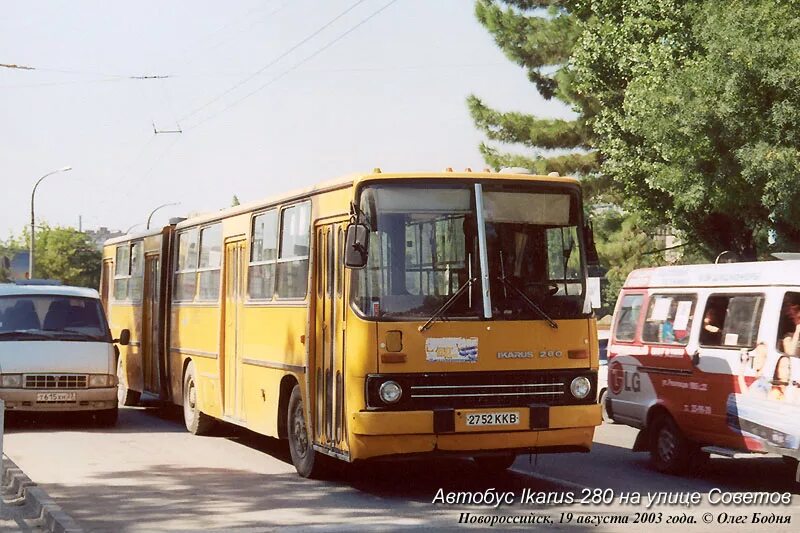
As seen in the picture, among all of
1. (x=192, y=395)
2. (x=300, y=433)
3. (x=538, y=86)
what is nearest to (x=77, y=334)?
(x=192, y=395)

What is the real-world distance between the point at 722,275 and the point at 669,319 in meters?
1.21

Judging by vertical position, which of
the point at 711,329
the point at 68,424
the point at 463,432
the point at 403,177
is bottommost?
the point at 68,424

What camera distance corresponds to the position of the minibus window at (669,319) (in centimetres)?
1471

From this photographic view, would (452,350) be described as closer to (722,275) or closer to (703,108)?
(722,275)

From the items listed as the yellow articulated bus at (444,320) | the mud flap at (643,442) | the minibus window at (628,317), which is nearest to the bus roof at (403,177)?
the yellow articulated bus at (444,320)

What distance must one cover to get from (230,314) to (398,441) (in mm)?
5588

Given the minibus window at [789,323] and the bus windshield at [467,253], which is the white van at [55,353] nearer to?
the bus windshield at [467,253]

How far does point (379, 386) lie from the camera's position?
38.3 feet

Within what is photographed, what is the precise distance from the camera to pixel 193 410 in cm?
1881

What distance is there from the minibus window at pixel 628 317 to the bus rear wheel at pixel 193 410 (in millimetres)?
5861

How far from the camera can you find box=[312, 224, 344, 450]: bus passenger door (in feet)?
Answer: 40.3

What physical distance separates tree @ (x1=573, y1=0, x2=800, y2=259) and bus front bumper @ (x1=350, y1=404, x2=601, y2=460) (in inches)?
596

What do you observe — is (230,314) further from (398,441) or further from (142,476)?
(398,441)

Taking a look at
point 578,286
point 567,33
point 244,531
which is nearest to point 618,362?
point 578,286
